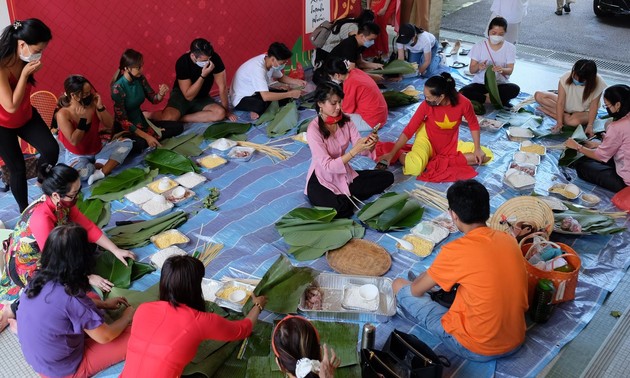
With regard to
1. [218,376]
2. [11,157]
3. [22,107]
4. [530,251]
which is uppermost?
[22,107]

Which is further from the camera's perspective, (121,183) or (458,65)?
(458,65)

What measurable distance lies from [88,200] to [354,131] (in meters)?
2.27

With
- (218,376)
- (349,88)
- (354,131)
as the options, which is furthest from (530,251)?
(349,88)

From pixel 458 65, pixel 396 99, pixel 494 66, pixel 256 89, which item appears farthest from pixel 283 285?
pixel 458 65

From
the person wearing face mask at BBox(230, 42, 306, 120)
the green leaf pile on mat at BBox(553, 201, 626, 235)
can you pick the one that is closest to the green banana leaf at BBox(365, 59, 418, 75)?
the person wearing face mask at BBox(230, 42, 306, 120)

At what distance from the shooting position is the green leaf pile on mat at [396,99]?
21.8 feet

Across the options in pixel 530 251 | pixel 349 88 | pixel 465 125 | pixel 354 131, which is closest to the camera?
pixel 530 251

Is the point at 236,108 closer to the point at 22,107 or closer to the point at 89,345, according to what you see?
the point at 22,107

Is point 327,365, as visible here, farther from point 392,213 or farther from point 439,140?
point 439,140

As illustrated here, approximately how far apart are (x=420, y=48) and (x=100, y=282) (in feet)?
17.9

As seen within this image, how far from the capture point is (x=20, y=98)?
4148mm

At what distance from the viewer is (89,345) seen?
124 inches

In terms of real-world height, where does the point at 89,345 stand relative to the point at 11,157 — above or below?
below

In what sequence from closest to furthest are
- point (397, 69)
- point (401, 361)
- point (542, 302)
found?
point (401, 361), point (542, 302), point (397, 69)
